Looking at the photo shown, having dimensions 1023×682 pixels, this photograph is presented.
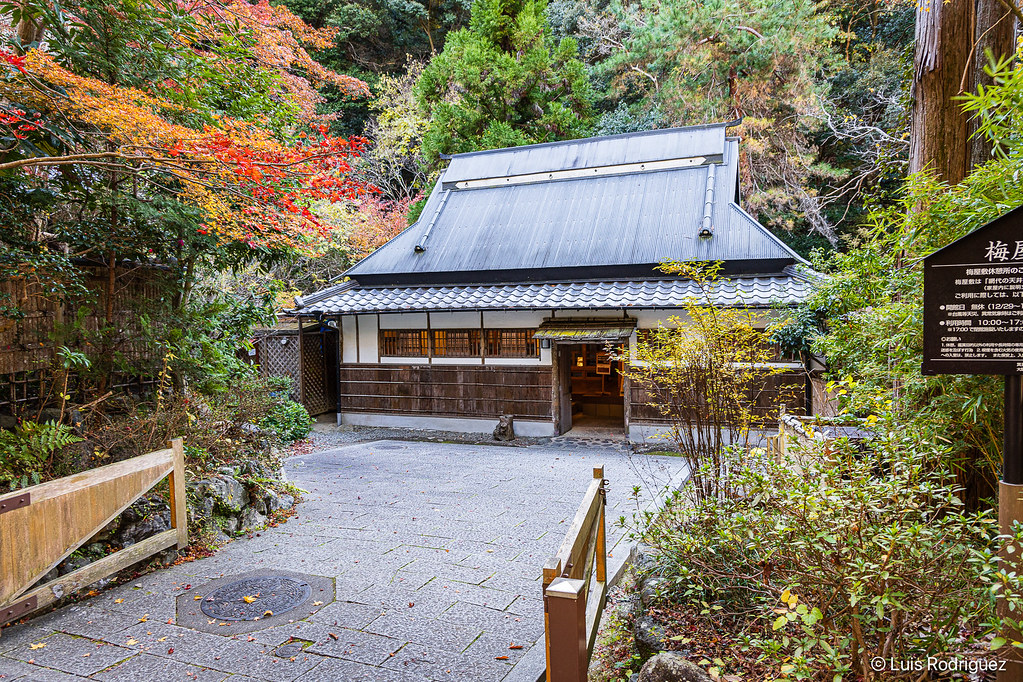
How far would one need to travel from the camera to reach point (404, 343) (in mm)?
12312

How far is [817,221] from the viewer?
54.9ft

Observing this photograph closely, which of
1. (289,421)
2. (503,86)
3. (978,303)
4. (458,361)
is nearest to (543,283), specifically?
(458,361)

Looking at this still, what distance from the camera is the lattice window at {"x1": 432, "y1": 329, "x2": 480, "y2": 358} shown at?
11.7m

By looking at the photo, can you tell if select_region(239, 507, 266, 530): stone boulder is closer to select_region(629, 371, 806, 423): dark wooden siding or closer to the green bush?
the green bush

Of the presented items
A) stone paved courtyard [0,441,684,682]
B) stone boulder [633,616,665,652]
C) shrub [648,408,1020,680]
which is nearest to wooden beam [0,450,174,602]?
stone paved courtyard [0,441,684,682]

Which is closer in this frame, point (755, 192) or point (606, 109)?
point (755, 192)

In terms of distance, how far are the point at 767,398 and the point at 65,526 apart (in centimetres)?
931

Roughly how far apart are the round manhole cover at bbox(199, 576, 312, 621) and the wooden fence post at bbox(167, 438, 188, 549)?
90cm

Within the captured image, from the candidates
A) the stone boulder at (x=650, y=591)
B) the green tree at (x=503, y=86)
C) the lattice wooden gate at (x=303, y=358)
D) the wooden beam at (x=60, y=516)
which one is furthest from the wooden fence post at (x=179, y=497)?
the green tree at (x=503, y=86)

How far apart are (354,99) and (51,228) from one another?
17.3 m

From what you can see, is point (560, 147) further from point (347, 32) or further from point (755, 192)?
point (347, 32)

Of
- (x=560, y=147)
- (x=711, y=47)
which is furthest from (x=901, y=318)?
(x=711, y=47)

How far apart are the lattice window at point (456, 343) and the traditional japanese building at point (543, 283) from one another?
0.10ft

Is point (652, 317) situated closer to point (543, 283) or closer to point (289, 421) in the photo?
point (543, 283)
